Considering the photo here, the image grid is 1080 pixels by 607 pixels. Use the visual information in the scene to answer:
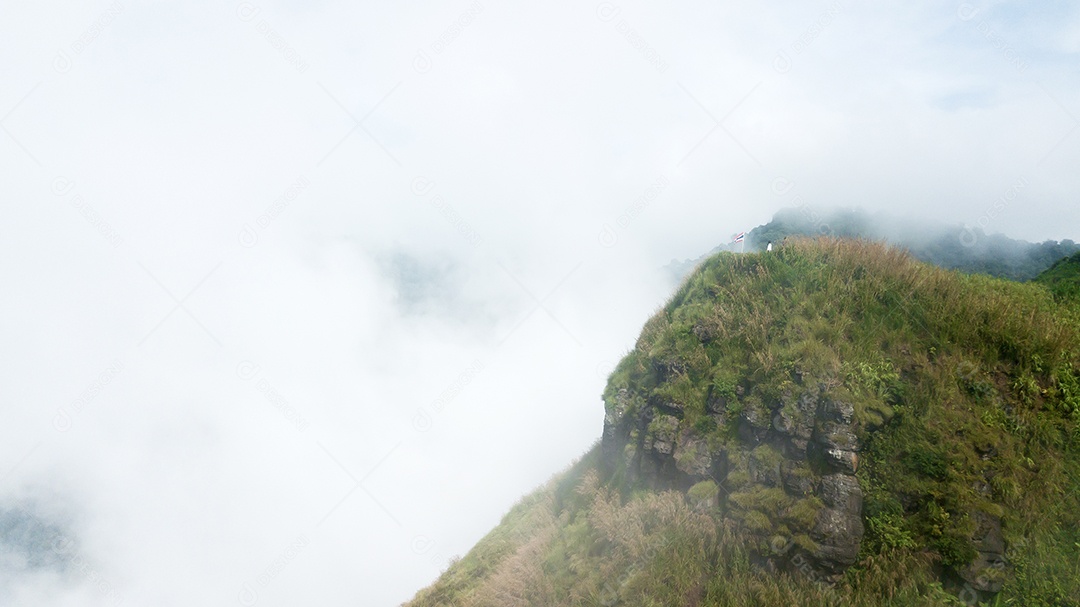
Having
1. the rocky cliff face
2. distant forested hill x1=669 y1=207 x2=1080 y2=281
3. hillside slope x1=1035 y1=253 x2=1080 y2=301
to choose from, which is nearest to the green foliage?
the rocky cliff face

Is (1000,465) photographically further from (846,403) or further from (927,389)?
(846,403)

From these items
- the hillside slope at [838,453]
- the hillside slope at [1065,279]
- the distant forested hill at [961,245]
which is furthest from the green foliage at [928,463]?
the distant forested hill at [961,245]

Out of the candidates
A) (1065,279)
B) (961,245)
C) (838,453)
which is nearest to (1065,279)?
(1065,279)

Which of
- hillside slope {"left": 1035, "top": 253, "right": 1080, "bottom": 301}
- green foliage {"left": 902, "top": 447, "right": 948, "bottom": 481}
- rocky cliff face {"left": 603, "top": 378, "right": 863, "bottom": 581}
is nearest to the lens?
green foliage {"left": 902, "top": 447, "right": 948, "bottom": 481}

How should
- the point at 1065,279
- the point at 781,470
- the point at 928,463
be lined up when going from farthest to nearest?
the point at 1065,279 → the point at 781,470 → the point at 928,463

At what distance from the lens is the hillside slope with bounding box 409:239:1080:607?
9.62 m

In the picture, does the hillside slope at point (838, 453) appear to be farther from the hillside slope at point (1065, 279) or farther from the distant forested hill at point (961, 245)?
the distant forested hill at point (961, 245)

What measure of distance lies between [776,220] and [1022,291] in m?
85.6

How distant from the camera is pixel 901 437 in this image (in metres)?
10.8

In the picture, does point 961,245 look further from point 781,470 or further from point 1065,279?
point 781,470

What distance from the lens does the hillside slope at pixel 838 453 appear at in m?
9.62

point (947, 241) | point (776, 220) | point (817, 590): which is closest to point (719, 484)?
point (817, 590)

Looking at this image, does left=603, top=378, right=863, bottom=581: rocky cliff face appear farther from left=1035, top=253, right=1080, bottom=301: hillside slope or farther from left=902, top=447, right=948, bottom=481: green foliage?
left=1035, top=253, right=1080, bottom=301: hillside slope

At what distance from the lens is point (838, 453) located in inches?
424
